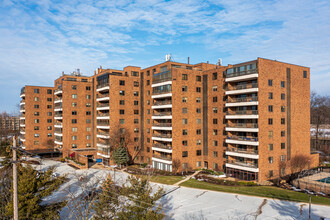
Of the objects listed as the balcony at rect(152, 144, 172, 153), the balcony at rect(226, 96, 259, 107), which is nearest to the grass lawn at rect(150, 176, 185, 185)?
the balcony at rect(152, 144, 172, 153)

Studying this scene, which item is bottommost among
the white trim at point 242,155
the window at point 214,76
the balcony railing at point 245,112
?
the white trim at point 242,155

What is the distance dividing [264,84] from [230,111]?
7881 millimetres

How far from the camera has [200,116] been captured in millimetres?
47312

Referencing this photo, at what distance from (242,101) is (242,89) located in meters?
2.09

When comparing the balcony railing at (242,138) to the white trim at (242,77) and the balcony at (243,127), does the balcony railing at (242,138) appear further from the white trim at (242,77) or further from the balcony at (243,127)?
the white trim at (242,77)

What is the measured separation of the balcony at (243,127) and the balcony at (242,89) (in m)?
5.65

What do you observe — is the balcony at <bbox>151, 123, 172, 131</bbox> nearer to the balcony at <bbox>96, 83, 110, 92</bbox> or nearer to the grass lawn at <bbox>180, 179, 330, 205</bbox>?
the grass lawn at <bbox>180, 179, 330, 205</bbox>

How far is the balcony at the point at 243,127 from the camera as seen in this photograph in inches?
1463

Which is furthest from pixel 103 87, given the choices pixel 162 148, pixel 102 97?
pixel 162 148

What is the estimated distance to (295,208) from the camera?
86.2ft

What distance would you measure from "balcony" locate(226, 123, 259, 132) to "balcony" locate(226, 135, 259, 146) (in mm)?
1352

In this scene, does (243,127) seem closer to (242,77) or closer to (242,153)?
(242,153)

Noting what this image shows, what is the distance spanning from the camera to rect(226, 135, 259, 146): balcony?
3686 centimetres

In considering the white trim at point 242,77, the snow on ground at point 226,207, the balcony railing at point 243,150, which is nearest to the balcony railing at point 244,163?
the balcony railing at point 243,150
